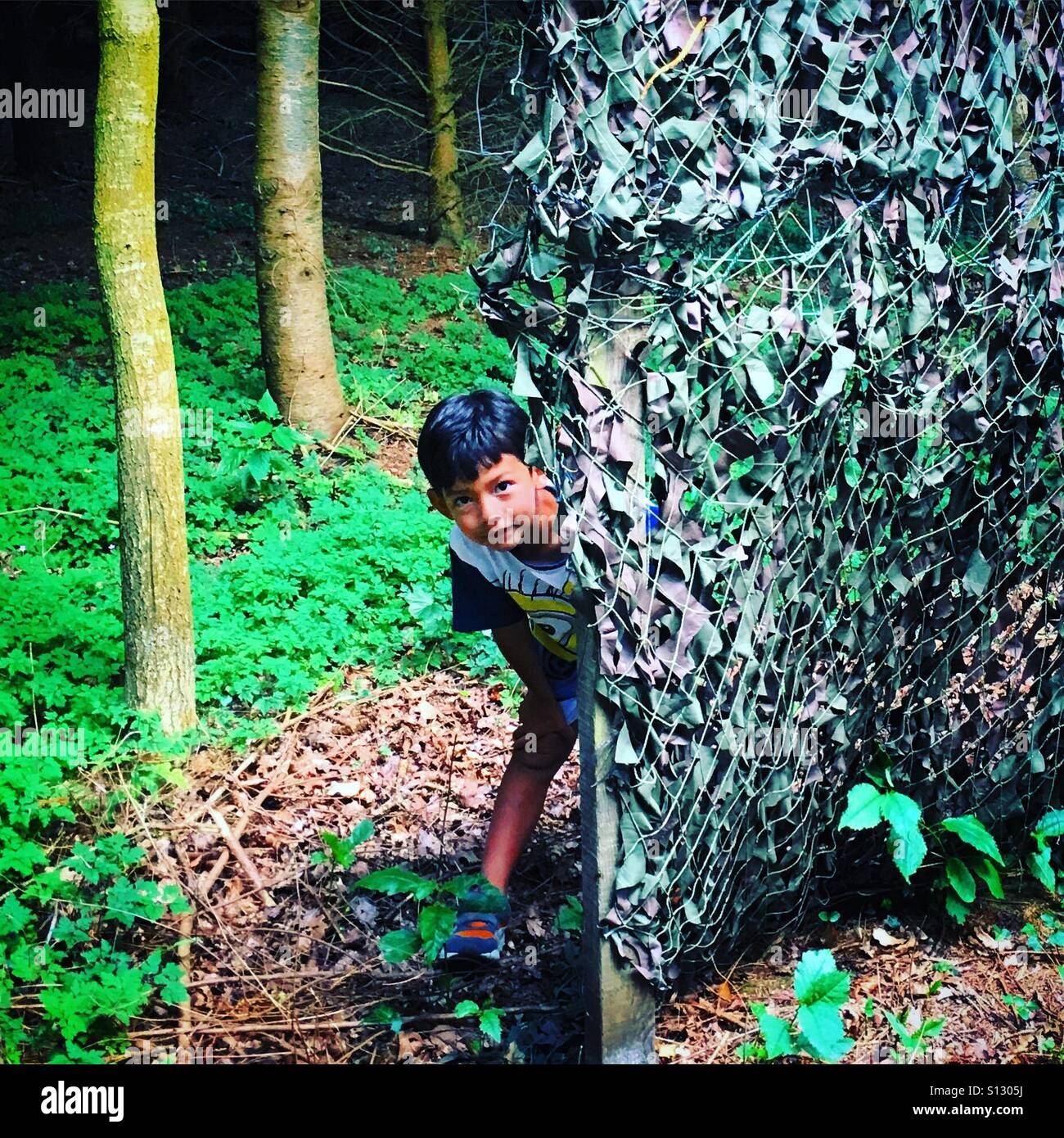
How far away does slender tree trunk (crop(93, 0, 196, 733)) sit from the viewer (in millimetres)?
4062

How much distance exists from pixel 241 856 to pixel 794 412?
246cm

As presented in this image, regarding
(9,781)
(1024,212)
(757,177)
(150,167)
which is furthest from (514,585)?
(150,167)

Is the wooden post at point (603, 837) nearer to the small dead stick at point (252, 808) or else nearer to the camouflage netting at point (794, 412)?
the camouflage netting at point (794, 412)

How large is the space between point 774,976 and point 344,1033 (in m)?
1.27

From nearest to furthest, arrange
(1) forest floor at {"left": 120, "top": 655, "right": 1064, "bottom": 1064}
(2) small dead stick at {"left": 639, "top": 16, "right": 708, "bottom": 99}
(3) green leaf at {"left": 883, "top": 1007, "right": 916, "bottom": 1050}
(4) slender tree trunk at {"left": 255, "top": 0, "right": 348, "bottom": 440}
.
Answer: (2) small dead stick at {"left": 639, "top": 16, "right": 708, "bottom": 99}, (3) green leaf at {"left": 883, "top": 1007, "right": 916, "bottom": 1050}, (1) forest floor at {"left": 120, "top": 655, "right": 1064, "bottom": 1064}, (4) slender tree trunk at {"left": 255, "top": 0, "right": 348, "bottom": 440}

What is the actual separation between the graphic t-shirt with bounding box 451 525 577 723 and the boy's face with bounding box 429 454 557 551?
12 cm

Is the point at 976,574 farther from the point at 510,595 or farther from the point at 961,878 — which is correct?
the point at 510,595

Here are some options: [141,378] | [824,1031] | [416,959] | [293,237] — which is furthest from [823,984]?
[293,237]

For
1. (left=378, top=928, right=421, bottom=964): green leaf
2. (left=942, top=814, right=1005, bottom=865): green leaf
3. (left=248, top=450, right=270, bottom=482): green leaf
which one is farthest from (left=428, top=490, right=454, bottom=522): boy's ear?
(left=248, top=450, right=270, bottom=482): green leaf

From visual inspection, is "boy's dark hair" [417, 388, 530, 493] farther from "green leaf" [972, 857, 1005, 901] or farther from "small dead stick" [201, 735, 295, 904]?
"green leaf" [972, 857, 1005, 901]

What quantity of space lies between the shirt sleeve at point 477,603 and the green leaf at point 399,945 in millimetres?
896

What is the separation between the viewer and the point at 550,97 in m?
2.34

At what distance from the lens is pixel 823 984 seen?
2850mm
